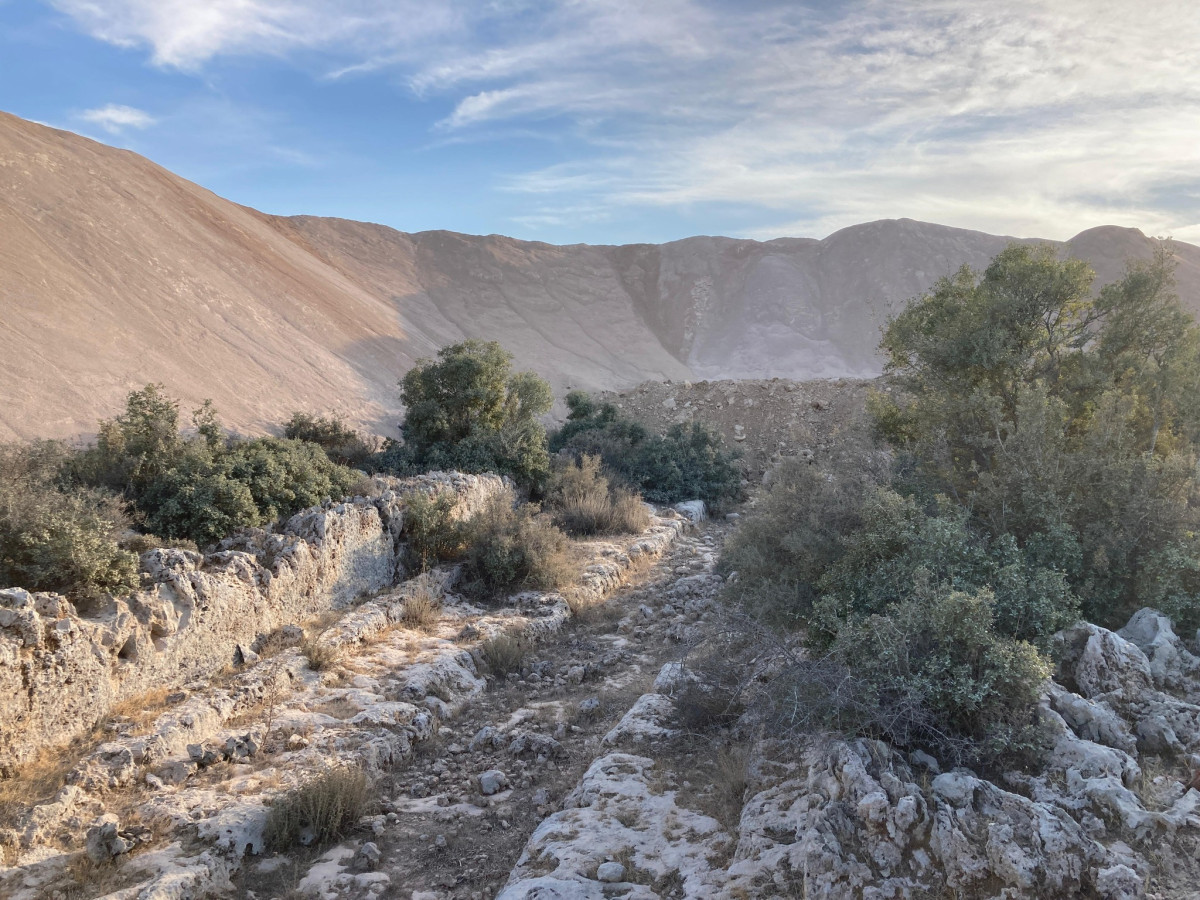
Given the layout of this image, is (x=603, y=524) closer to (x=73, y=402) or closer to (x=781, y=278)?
(x=73, y=402)

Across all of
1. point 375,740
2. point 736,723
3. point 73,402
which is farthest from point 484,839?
point 73,402

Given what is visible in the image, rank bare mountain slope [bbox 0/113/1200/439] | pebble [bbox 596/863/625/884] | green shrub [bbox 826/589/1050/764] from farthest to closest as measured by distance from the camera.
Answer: bare mountain slope [bbox 0/113/1200/439] → pebble [bbox 596/863/625/884] → green shrub [bbox 826/589/1050/764]

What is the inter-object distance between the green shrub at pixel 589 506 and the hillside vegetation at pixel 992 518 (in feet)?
10.5

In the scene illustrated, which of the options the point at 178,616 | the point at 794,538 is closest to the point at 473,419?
the point at 178,616

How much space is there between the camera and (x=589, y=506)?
1340 cm

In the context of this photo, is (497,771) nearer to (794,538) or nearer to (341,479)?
(794,538)

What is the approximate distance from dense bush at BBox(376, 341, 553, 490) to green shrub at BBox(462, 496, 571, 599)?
2698 mm

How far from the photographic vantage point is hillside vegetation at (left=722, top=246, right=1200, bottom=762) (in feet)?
13.2

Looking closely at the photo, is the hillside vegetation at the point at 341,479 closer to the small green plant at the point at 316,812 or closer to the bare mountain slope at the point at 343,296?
the small green plant at the point at 316,812

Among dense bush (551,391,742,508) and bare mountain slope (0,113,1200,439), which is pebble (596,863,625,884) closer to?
bare mountain slope (0,113,1200,439)

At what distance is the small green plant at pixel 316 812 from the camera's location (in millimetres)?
4738

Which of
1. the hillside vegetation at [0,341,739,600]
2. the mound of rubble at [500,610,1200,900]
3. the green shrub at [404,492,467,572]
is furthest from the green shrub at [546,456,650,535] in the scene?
the mound of rubble at [500,610,1200,900]

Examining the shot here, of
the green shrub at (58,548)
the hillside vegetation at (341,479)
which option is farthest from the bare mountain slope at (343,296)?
the green shrub at (58,548)

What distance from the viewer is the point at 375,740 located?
600cm
